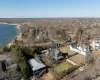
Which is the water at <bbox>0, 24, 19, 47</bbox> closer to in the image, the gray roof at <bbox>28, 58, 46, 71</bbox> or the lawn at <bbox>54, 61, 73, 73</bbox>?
the gray roof at <bbox>28, 58, 46, 71</bbox>

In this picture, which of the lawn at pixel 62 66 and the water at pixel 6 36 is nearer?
the lawn at pixel 62 66

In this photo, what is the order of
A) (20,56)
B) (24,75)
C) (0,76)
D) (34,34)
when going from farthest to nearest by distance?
A: (34,34), (20,56), (24,75), (0,76)

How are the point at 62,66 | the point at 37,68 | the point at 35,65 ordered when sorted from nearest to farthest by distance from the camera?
the point at 37,68
the point at 35,65
the point at 62,66

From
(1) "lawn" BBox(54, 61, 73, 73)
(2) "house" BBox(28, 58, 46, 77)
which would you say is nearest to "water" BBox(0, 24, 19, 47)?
(2) "house" BBox(28, 58, 46, 77)

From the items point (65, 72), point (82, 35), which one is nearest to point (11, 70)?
point (65, 72)

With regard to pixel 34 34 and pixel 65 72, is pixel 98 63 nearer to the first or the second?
pixel 65 72

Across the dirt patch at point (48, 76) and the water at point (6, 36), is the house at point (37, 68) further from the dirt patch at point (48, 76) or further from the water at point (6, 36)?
the water at point (6, 36)

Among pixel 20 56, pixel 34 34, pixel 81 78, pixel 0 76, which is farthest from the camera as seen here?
pixel 34 34

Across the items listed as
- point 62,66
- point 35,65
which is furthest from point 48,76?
point 62,66

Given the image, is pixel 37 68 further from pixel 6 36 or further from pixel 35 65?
pixel 6 36

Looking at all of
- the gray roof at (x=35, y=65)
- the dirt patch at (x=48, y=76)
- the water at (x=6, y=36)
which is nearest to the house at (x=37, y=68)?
the gray roof at (x=35, y=65)

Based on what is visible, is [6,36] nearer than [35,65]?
No
